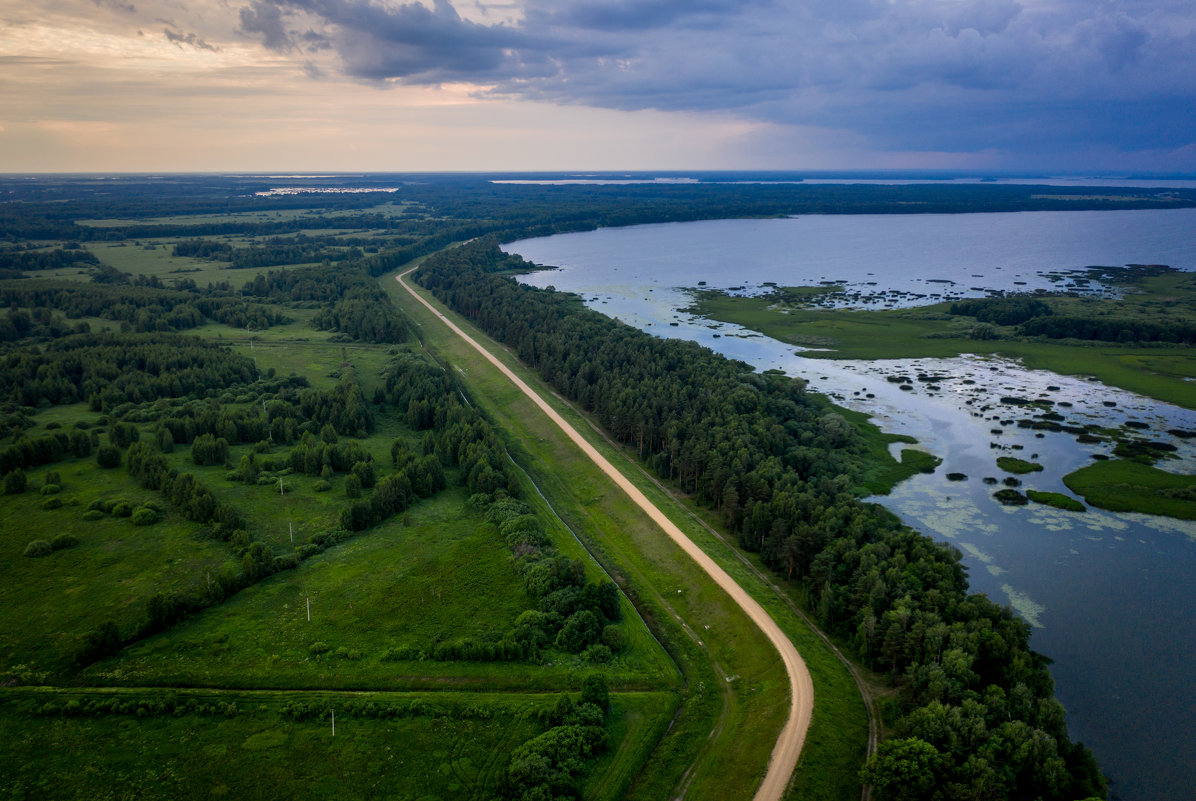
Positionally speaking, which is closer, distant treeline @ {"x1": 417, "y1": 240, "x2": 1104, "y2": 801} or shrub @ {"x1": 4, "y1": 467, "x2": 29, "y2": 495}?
distant treeline @ {"x1": 417, "y1": 240, "x2": 1104, "y2": 801}

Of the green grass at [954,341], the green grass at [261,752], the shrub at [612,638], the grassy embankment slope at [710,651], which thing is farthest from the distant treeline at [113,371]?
the green grass at [954,341]

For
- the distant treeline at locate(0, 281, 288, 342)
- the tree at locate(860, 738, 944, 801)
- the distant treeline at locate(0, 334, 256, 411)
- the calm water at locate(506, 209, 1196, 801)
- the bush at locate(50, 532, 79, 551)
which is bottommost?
the calm water at locate(506, 209, 1196, 801)

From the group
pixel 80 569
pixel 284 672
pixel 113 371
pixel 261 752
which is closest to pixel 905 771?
pixel 261 752

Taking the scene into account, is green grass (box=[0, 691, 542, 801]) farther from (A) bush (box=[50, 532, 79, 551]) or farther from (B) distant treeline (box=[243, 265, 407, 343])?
(B) distant treeline (box=[243, 265, 407, 343])

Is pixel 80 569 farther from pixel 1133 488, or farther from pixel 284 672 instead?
pixel 1133 488

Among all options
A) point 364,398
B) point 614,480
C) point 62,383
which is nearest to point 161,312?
point 62,383

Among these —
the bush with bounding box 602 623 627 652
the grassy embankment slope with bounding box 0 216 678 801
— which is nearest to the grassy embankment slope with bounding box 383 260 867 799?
the grassy embankment slope with bounding box 0 216 678 801
